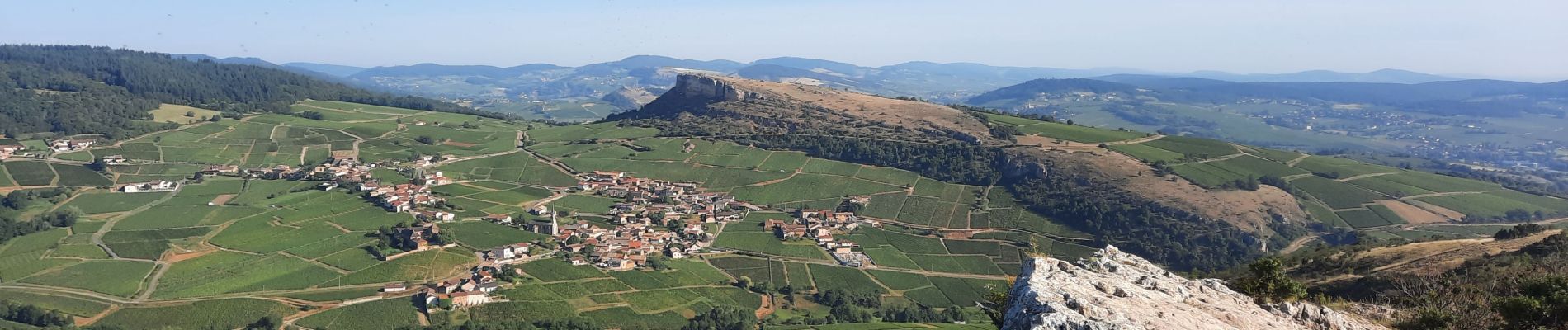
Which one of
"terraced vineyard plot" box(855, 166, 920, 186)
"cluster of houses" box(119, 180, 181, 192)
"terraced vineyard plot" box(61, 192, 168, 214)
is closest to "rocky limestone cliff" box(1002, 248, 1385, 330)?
"terraced vineyard plot" box(855, 166, 920, 186)

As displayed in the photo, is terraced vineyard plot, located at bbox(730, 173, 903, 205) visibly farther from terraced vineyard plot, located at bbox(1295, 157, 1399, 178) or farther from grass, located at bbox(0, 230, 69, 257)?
grass, located at bbox(0, 230, 69, 257)

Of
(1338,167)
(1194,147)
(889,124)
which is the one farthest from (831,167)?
(1338,167)

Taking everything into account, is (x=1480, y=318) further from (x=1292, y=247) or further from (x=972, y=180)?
(x=972, y=180)

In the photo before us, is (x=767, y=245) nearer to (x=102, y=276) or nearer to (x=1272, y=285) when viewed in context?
(x=102, y=276)

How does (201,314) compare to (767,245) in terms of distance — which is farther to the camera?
(767,245)

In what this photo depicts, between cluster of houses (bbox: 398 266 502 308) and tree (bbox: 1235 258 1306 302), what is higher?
tree (bbox: 1235 258 1306 302)

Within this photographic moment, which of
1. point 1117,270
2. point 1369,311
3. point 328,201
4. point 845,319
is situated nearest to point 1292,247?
point 845,319
